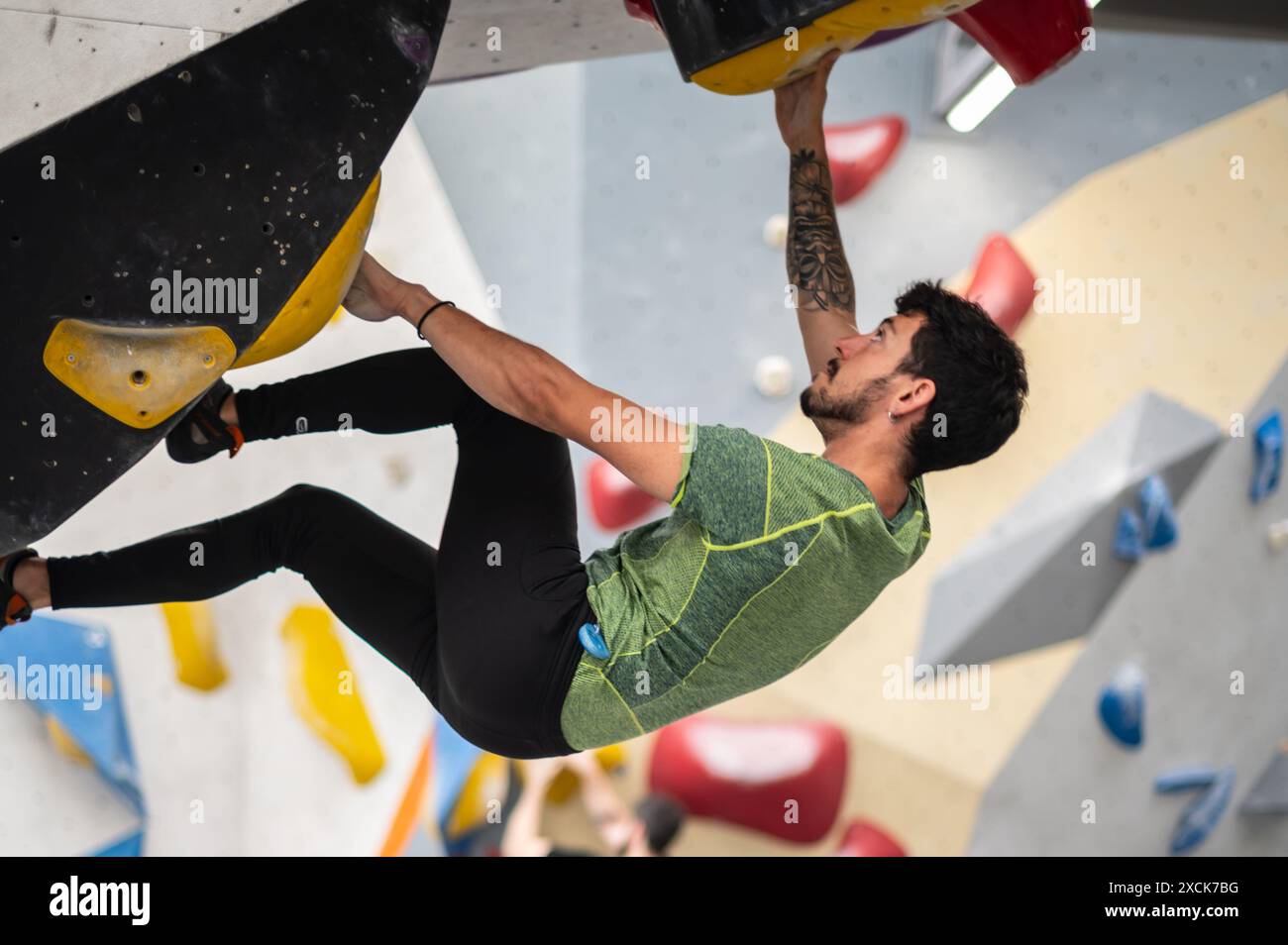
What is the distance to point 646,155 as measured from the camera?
3.14m

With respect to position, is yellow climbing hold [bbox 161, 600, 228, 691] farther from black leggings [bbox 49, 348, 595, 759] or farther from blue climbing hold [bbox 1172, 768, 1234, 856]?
blue climbing hold [bbox 1172, 768, 1234, 856]

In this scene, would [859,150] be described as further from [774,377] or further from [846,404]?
[846,404]

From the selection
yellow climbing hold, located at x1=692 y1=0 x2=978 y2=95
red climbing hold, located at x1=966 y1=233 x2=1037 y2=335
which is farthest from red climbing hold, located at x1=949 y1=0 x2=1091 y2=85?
red climbing hold, located at x1=966 y1=233 x2=1037 y2=335

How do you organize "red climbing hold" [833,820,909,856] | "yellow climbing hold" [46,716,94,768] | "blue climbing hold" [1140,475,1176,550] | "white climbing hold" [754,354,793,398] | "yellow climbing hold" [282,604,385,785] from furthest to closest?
"blue climbing hold" [1140,475,1176,550], "red climbing hold" [833,820,909,856], "white climbing hold" [754,354,793,398], "yellow climbing hold" [282,604,385,785], "yellow climbing hold" [46,716,94,768]

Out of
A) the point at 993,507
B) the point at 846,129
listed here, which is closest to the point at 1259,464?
the point at 993,507

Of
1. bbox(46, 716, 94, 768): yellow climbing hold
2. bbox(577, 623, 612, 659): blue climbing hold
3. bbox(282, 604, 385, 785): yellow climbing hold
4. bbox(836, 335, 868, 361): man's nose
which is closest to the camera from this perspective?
bbox(577, 623, 612, 659): blue climbing hold

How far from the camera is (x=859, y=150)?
321cm

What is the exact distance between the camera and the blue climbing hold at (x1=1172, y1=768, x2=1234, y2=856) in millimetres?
3617

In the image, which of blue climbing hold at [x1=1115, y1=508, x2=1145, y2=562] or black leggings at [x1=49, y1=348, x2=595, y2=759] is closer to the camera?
black leggings at [x1=49, y1=348, x2=595, y2=759]

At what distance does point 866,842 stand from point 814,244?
6.65ft

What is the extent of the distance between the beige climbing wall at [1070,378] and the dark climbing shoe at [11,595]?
195 centimetres

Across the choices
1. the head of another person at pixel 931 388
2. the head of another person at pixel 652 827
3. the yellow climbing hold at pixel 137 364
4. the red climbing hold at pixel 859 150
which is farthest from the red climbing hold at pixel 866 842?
the yellow climbing hold at pixel 137 364

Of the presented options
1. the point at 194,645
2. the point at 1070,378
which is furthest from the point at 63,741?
the point at 1070,378

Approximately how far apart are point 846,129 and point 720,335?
2.09ft
